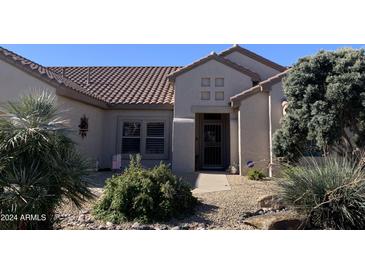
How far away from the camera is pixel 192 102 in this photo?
1437 cm

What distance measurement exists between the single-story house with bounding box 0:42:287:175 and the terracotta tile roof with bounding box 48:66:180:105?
63 mm

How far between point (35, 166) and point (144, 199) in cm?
265

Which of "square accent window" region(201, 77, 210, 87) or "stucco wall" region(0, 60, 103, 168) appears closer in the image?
"stucco wall" region(0, 60, 103, 168)

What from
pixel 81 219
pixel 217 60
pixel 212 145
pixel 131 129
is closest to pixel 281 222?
pixel 81 219

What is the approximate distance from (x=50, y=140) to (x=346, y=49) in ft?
28.2

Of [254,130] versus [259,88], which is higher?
[259,88]

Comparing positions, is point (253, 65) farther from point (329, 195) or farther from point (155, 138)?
point (329, 195)

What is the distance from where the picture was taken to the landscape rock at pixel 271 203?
669 centimetres

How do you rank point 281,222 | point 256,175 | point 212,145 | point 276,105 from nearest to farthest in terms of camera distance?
Answer: point 281,222 < point 256,175 < point 276,105 < point 212,145

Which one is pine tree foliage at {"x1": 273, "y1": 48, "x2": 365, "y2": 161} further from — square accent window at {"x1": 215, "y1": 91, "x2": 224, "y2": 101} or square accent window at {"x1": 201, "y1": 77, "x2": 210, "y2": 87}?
square accent window at {"x1": 201, "y1": 77, "x2": 210, "y2": 87}

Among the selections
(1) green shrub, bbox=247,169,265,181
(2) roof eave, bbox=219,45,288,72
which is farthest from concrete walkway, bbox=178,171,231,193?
(2) roof eave, bbox=219,45,288,72

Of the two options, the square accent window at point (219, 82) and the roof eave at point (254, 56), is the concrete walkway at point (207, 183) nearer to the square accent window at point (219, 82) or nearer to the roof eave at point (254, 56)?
the square accent window at point (219, 82)

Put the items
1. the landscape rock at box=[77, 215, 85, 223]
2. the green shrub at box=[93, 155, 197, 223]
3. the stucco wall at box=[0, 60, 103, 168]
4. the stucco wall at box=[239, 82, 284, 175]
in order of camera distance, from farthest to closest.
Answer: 1. the stucco wall at box=[239, 82, 284, 175]
2. the stucco wall at box=[0, 60, 103, 168]
3. the green shrub at box=[93, 155, 197, 223]
4. the landscape rock at box=[77, 215, 85, 223]

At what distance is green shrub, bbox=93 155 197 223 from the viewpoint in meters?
6.41
